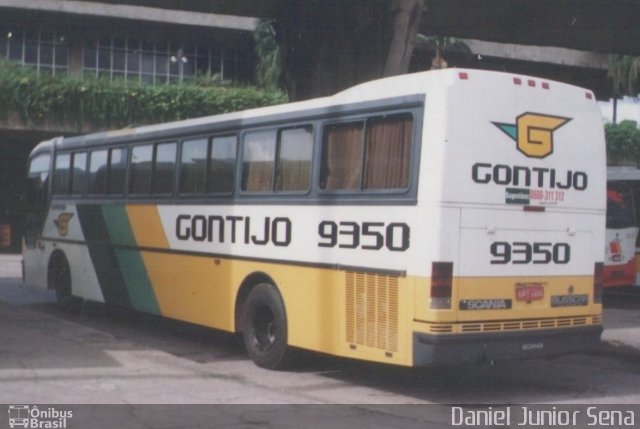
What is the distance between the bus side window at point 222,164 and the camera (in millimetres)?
12688

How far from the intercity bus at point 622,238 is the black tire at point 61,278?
10389 mm

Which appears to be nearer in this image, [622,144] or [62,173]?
[62,173]

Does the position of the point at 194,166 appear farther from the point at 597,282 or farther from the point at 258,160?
the point at 597,282

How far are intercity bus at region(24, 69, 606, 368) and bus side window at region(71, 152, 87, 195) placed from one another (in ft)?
13.8

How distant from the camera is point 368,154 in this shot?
1046 cm

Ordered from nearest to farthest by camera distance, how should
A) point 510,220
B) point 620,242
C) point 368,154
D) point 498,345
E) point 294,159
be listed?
point 498,345, point 510,220, point 368,154, point 294,159, point 620,242

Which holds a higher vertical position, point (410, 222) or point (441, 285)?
point (410, 222)

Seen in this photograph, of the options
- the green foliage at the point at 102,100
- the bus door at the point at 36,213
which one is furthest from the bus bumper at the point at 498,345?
the green foliage at the point at 102,100

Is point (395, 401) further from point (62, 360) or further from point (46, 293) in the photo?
point (46, 293)

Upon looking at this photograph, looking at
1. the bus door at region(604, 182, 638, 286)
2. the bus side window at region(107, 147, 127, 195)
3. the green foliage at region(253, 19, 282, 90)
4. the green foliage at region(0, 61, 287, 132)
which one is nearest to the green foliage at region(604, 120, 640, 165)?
the green foliage at region(253, 19, 282, 90)

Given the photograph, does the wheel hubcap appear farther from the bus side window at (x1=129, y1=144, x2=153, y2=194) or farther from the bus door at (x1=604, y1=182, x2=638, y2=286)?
the bus door at (x1=604, y1=182, x2=638, y2=286)

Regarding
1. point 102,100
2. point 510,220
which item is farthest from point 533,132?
point 102,100

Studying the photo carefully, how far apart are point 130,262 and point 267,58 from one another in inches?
1024

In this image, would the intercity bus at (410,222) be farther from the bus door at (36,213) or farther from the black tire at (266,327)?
the bus door at (36,213)
